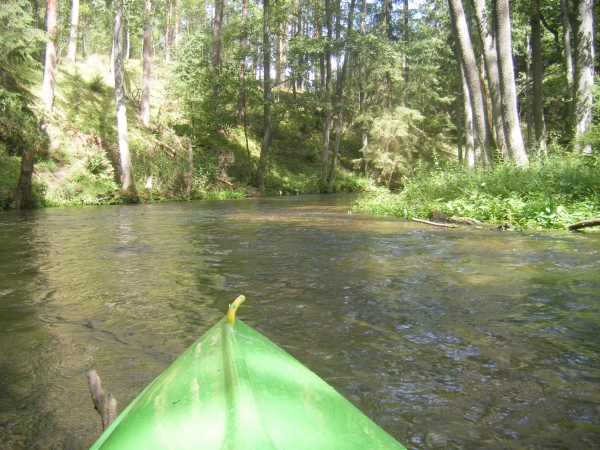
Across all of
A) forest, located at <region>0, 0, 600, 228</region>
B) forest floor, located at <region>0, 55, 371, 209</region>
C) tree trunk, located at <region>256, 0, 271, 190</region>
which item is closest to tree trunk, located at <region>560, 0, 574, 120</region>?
forest, located at <region>0, 0, 600, 228</region>

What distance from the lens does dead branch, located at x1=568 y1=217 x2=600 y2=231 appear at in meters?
8.62

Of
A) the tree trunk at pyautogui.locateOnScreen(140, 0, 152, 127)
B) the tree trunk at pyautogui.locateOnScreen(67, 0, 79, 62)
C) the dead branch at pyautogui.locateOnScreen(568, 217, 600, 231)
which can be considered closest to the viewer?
the dead branch at pyautogui.locateOnScreen(568, 217, 600, 231)

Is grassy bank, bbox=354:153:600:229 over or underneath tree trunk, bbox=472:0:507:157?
underneath

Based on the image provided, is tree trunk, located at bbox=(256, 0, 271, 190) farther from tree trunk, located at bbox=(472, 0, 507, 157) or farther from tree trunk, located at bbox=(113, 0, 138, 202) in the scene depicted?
tree trunk, located at bbox=(472, 0, 507, 157)

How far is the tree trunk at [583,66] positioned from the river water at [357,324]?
7.39 meters

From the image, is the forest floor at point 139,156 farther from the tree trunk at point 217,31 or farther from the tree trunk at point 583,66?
the tree trunk at point 583,66

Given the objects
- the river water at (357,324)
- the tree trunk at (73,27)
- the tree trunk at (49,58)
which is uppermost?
the tree trunk at (73,27)

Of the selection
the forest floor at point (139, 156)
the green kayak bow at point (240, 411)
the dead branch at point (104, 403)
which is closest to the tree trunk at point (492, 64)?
the dead branch at point (104, 403)

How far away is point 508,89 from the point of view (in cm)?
1144

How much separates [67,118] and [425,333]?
849 inches

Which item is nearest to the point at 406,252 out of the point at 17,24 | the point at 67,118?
the point at 17,24

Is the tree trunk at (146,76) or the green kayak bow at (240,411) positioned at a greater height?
the tree trunk at (146,76)

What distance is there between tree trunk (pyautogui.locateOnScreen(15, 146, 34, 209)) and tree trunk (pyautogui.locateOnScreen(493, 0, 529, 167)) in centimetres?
1361

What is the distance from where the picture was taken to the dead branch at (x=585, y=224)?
862 cm
